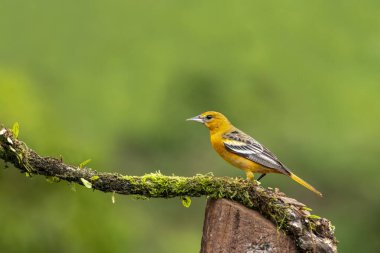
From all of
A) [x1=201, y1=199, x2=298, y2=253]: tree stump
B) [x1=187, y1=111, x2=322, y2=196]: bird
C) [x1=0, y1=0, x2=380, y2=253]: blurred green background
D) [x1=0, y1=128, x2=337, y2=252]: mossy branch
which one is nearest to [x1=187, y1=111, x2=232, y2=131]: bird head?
[x1=187, y1=111, x2=322, y2=196]: bird

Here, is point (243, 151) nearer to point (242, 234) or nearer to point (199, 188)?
point (199, 188)

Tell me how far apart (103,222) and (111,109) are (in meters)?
27.2

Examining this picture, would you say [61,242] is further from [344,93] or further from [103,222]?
[344,93]

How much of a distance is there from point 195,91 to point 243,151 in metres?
33.0

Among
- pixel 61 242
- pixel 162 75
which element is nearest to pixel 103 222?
pixel 61 242

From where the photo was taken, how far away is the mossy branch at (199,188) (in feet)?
23.6

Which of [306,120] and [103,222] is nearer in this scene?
[103,222]

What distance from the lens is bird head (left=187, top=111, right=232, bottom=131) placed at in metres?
10.1

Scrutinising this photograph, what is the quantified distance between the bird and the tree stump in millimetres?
1740

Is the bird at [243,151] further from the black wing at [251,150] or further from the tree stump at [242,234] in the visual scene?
the tree stump at [242,234]

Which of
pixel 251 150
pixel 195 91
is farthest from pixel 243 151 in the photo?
pixel 195 91

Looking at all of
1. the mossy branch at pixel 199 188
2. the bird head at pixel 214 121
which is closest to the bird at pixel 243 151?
the bird head at pixel 214 121

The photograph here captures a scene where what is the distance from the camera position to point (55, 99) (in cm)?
3547

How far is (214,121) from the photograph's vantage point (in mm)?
10188
